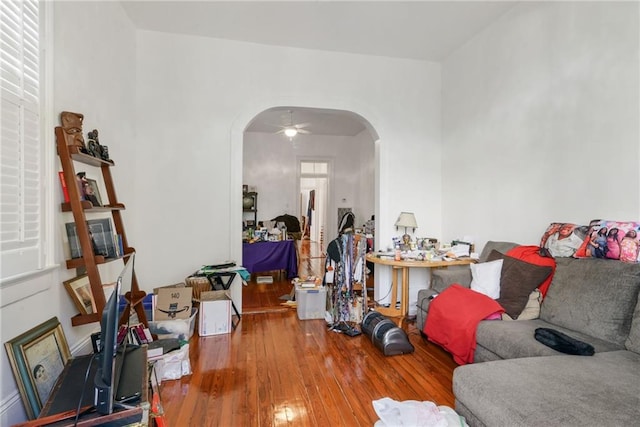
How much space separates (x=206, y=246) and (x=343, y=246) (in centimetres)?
170

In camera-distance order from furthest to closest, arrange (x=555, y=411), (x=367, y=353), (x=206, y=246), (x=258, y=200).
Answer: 1. (x=258, y=200)
2. (x=206, y=246)
3. (x=367, y=353)
4. (x=555, y=411)

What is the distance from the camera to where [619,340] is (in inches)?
75.5

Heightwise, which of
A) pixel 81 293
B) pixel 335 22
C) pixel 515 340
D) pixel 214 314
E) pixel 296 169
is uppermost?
pixel 335 22

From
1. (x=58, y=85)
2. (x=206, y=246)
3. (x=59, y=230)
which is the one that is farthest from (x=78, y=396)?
(x=206, y=246)

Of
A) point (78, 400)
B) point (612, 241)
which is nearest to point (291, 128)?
point (612, 241)

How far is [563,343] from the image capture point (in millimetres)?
1863

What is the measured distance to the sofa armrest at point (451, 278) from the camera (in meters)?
3.14

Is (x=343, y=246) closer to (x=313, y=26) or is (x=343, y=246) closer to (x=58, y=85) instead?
(x=313, y=26)

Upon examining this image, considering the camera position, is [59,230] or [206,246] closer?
[59,230]

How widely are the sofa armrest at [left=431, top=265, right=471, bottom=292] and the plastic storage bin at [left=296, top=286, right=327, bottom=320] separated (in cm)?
132

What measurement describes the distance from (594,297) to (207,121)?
13.3ft

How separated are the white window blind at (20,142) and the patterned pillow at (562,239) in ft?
12.0

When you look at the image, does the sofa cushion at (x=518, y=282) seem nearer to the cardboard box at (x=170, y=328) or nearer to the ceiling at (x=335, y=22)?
the ceiling at (x=335, y=22)

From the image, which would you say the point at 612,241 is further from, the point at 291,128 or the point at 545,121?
the point at 291,128
